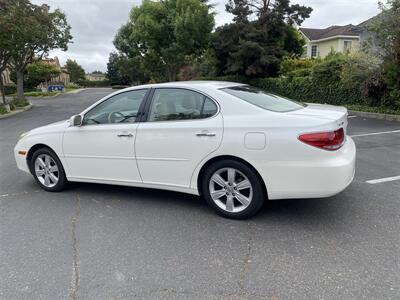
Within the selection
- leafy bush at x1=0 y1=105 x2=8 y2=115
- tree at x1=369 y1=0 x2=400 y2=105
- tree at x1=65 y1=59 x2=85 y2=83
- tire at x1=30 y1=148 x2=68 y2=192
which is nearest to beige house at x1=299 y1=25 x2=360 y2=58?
tree at x1=369 y1=0 x2=400 y2=105

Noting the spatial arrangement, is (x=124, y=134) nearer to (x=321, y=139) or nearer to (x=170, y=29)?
(x=321, y=139)

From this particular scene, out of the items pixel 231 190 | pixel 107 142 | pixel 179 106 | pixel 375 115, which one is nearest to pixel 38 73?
pixel 375 115

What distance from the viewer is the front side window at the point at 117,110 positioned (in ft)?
13.7

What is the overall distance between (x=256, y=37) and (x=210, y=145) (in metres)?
18.8

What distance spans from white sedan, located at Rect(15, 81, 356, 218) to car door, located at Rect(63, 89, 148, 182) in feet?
0.04

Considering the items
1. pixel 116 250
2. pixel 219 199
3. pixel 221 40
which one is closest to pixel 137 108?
pixel 219 199

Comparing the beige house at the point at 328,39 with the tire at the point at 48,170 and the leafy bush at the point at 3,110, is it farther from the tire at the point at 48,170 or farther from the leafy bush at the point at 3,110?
the tire at the point at 48,170

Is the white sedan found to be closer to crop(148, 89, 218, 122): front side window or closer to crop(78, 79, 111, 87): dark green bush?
crop(148, 89, 218, 122): front side window

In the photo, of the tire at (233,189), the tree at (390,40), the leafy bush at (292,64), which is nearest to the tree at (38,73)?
the leafy bush at (292,64)

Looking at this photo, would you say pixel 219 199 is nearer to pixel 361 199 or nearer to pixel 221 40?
pixel 361 199

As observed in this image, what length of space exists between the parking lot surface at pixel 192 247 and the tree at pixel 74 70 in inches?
3226

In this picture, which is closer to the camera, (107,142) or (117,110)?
(107,142)

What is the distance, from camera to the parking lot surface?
8.48 ft

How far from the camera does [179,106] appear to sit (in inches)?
155
